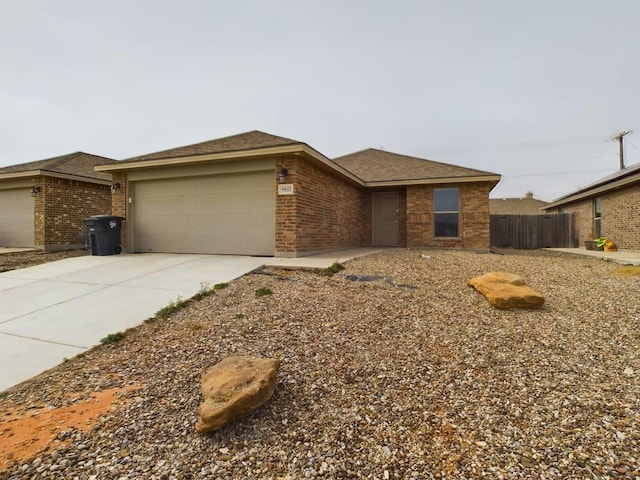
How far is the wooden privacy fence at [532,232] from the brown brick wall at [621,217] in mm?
972

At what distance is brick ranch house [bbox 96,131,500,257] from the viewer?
7.41m

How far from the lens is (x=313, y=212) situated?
8.18m

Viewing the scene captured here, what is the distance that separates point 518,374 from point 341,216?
8.00m

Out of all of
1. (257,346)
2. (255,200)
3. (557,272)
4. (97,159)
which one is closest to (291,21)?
(255,200)

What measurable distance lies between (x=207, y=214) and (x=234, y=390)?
680 cm

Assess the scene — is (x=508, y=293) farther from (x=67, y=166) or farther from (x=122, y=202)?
(x=67, y=166)

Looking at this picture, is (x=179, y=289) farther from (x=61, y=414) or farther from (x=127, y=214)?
(x=127, y=214)

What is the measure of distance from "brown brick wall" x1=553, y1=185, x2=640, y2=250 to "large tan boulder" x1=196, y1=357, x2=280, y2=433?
1494 cm

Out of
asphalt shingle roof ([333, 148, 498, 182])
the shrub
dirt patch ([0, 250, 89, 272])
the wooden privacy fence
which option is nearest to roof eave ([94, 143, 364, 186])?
dirt patch ([0, 250, 89, 272])

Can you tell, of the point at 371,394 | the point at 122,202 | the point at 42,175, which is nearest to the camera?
the point at 371,394

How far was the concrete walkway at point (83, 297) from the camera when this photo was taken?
3.09 m

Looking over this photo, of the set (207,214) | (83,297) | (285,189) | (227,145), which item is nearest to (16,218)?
(207,214)

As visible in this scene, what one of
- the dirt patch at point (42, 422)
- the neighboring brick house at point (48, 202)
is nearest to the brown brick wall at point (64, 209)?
the neighboring brick house at point (48, 202)

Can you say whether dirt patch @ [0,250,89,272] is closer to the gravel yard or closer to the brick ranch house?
the brick ranch house
